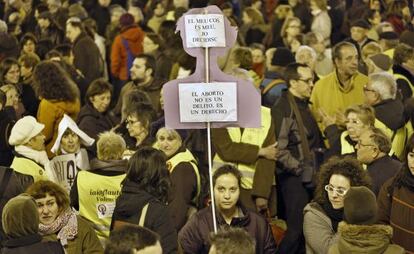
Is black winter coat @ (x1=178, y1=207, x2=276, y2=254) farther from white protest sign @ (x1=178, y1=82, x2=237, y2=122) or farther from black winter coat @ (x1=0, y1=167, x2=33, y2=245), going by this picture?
black winter coat @ (x1=0, y1=167, x2=33, y2=245)

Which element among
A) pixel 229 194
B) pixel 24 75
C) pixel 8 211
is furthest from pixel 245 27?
pixel 8 211

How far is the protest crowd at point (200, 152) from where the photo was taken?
8281mm

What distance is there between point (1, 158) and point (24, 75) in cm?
243

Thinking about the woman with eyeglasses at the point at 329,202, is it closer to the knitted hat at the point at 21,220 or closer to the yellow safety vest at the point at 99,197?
the yellow safety vest at the point at 99,197

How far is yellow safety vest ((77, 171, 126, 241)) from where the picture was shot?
30.6 ft

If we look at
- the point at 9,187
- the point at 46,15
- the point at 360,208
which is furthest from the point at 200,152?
the point at 46,15

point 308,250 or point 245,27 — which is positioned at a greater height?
point 245,27

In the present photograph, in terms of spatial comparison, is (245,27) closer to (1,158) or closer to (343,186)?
(1,158)

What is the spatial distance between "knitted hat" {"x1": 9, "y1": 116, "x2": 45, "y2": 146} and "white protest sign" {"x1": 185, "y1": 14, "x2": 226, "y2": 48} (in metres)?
1.87

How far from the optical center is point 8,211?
7.48 meters

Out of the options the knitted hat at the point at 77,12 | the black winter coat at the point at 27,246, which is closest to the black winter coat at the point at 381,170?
the black winter coat at the point at 27,246

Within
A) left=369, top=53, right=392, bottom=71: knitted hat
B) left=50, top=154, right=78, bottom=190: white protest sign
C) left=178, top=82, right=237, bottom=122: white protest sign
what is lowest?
left=50, top=154, right=78, bottom=190: white protest sign

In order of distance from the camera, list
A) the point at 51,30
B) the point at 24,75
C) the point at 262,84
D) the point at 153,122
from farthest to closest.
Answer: the point at 51,30 → the point at 24,75 → the point at 262,84 → the point at 153,122

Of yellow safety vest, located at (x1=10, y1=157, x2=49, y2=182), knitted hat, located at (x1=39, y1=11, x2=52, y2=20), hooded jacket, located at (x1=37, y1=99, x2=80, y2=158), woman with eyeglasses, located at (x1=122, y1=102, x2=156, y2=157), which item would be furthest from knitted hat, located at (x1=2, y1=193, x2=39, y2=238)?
knitted hat, located at (x1=39, y1=11, x2=52, y2=20)
